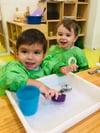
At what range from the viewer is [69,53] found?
1.15 meters

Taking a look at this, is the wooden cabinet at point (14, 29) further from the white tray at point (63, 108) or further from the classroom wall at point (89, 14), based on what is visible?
the white tray at point (63, 108)

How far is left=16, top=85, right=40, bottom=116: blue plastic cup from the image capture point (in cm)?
43

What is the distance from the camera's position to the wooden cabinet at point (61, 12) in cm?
267

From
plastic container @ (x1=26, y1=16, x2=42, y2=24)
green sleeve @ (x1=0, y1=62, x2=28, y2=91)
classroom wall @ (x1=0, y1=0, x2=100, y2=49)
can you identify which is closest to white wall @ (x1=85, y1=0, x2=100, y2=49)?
classroom wall @ (x1=0, y1=0, x2=100, y2=49)

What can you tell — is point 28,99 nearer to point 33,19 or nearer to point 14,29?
point 33,19

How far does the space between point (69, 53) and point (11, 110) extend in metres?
0.79

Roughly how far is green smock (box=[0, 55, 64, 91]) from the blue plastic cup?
6cm

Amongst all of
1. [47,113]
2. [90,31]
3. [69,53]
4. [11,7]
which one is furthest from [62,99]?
[90,31]

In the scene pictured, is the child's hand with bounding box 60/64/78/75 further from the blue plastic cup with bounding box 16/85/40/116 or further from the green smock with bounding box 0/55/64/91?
the blue plastic cup with bounding box 16/85/40/116

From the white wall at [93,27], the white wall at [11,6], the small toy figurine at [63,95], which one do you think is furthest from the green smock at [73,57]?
the white wall at [93,27]

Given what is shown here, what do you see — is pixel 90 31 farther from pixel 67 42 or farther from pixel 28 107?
pixel 28 107

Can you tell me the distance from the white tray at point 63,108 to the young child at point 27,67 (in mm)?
49

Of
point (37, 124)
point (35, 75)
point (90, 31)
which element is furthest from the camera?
point (90, 31)

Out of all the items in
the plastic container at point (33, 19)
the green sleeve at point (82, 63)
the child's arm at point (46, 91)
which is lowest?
the green sleeve at point (82, 63)
